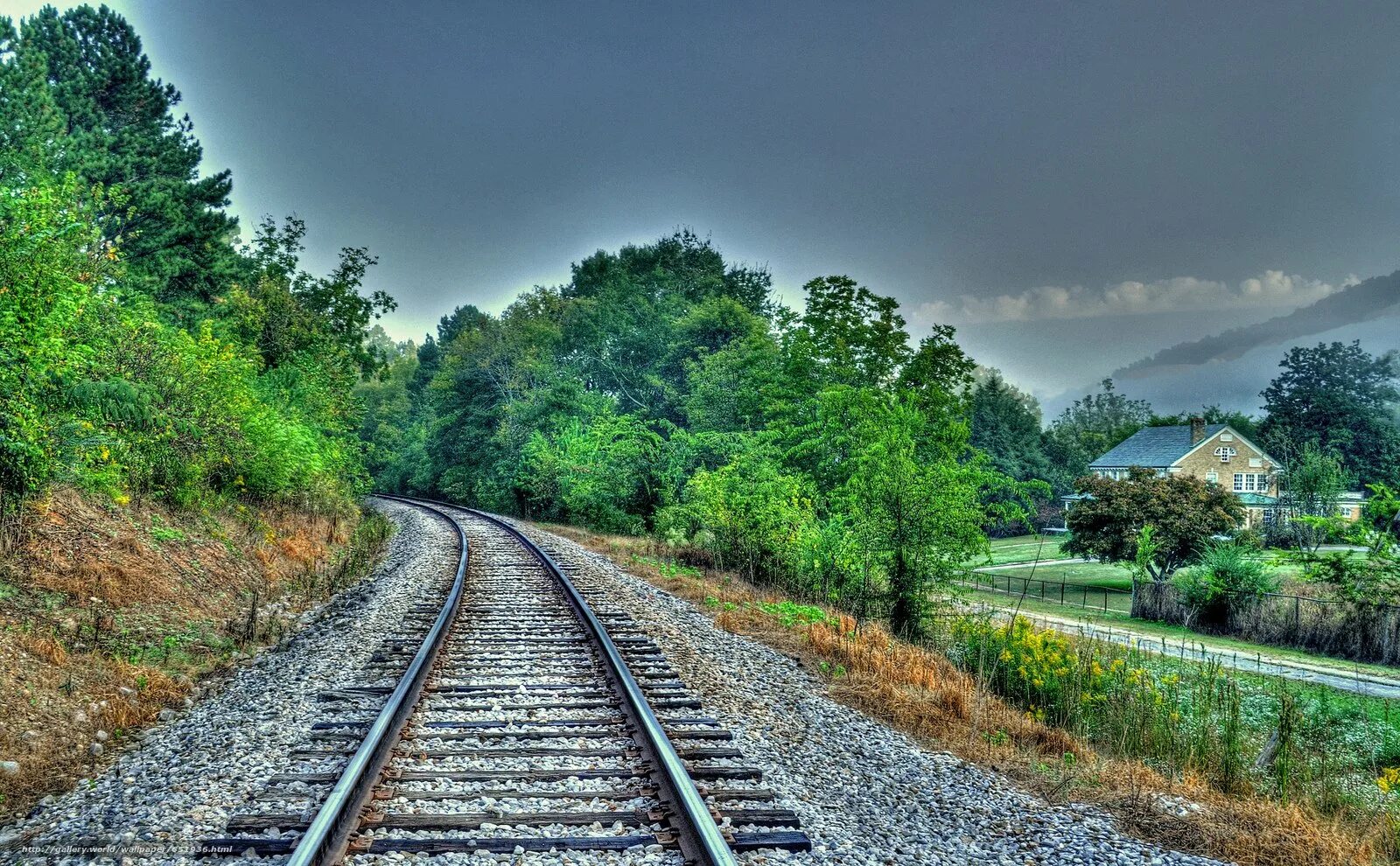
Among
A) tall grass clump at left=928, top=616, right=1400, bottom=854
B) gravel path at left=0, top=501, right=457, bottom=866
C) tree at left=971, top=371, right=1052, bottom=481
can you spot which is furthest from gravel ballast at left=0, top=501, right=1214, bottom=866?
tree at left=971, top=371, right=1052, bottom=481

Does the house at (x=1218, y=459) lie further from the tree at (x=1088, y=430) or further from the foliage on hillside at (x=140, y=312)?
the foliage on hillside at (x=140, y=312)

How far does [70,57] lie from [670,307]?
25.6 metres

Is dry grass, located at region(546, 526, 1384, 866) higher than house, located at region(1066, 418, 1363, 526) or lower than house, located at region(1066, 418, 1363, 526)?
lower

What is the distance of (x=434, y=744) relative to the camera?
521 cm

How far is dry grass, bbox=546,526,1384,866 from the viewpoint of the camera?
4.38 metres

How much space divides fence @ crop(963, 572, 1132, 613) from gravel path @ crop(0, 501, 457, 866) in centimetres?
2695

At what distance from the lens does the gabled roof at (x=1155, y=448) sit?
191ft

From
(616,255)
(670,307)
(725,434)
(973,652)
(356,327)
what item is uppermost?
(616,255)

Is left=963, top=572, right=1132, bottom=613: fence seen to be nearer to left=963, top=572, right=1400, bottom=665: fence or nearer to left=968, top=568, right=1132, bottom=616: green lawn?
left=968, top=568, right=1132, bottom=616: green lawn

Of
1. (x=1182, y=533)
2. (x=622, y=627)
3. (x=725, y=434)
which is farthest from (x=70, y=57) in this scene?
(x=1182, y=533)

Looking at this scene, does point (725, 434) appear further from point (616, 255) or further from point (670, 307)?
point (616, 255)

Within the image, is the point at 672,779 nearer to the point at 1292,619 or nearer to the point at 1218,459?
the point at 1292,619

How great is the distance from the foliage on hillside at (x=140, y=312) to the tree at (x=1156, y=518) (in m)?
29.4

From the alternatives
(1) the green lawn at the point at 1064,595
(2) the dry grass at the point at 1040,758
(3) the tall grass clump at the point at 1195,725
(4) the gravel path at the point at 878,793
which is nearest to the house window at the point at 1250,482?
(1) the green lawn at the point at 1064,595
